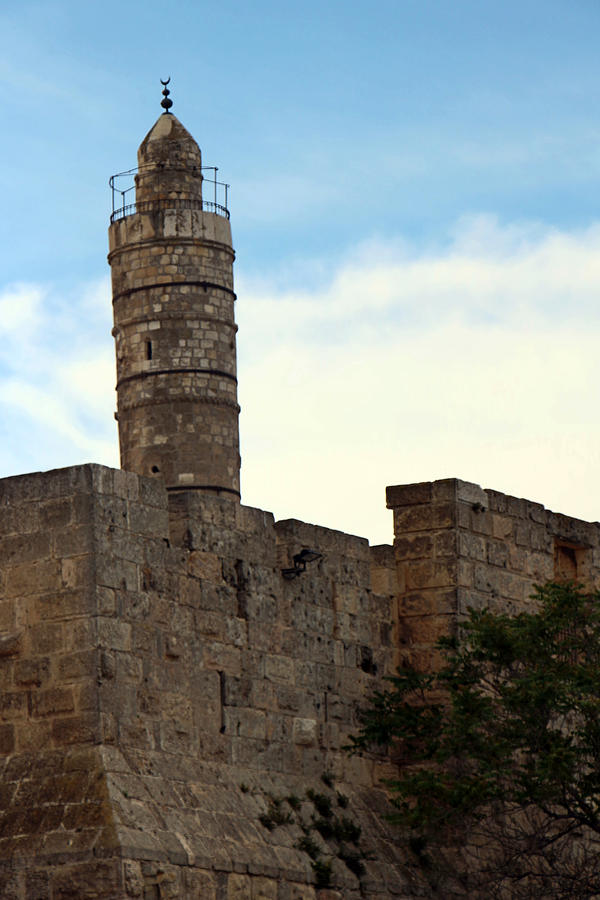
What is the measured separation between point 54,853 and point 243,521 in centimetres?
316

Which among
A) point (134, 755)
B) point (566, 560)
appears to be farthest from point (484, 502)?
point (134, 755)

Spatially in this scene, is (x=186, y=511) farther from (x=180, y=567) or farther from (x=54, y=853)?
(x=54, y=853)

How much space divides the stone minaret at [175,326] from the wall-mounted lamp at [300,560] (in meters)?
21.5

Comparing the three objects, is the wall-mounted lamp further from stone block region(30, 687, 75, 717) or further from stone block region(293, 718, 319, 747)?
stone block region(30, 687, 75, 717)

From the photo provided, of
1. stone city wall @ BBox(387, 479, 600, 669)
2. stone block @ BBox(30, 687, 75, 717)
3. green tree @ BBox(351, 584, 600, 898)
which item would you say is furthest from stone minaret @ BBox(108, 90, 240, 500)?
stone block @ BBox(30, 687, 75, 717)

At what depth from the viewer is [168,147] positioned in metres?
39.4

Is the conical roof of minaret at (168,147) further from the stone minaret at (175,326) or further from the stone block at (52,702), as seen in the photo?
the stone block at (52,702)

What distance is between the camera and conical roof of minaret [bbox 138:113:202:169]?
129ft

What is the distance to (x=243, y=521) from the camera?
15.0 metres

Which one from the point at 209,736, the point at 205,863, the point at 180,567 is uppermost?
the point at 180,567

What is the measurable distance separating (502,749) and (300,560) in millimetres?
2031

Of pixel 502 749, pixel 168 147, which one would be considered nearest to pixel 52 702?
pixel 502 749

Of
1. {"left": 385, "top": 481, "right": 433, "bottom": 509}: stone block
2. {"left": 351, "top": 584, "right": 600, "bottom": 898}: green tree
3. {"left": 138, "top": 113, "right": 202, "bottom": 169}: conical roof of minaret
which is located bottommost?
{"left": 351, "top": 584, "right": 600, "bottom": 898}: green tree

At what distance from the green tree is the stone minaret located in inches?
825
